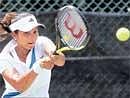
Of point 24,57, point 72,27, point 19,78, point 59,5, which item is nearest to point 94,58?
point 59,5

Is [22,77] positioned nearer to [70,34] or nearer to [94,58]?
[70,34]

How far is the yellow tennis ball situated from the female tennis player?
98 cm

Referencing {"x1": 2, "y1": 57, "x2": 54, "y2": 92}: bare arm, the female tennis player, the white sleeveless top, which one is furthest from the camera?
the white sleeveless top

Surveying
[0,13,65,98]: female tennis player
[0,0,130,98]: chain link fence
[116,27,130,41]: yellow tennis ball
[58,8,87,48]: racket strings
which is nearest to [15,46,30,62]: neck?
[0,13,65,98]: female tennis player

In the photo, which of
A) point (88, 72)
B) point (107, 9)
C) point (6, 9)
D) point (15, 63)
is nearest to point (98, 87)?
point (88, 72)

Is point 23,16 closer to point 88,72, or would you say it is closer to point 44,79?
point 44,79

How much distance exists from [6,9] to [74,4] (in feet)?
1.65

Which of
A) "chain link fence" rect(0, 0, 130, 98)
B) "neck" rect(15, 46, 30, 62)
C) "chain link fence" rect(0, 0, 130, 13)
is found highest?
"neck" rect(15, 46, 30, 62)

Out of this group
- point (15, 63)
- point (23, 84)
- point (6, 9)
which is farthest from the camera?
point (6, 9)

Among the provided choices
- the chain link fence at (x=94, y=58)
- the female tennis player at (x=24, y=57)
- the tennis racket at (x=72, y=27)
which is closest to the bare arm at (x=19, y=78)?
the female tennis player at (x=24, y=57)

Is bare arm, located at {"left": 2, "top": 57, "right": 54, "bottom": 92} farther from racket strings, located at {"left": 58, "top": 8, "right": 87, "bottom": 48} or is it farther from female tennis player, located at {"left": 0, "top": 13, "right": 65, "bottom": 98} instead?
racket strings, located at {"left": 58, "top": 8, "right": 87, "bottom": 48}

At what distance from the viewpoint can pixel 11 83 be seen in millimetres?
3041

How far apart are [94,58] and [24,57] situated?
1.08 meters

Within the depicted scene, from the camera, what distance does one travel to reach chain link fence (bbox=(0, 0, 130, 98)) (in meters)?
4.16
